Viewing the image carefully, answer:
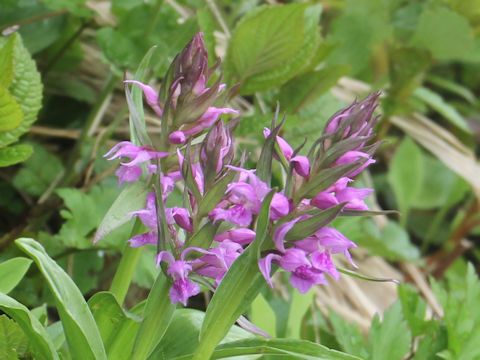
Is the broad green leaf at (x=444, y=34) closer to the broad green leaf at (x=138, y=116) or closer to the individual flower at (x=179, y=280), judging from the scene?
the broad green leaf at (x=138, y=116)

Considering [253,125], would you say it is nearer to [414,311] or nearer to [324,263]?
[414,311]

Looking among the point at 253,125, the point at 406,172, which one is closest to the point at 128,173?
the point at 253,125

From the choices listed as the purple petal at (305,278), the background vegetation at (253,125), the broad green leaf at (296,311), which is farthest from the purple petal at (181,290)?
the broad green leaf at (296,311)

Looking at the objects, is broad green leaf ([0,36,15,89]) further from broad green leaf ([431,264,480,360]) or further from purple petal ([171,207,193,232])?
broad green leaf ([431,264,480,360])

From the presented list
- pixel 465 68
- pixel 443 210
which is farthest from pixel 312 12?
pixel 465 68

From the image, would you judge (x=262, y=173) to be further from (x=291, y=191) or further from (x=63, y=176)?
(x=63, y=176)
